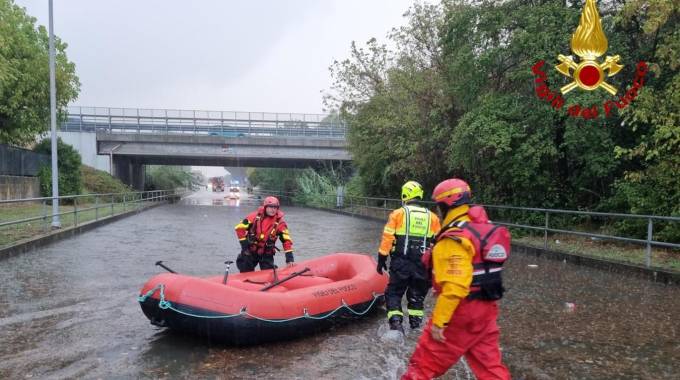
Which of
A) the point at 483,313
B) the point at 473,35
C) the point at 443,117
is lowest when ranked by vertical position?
the point at 483,313

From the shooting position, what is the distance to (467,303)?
3.40 metres

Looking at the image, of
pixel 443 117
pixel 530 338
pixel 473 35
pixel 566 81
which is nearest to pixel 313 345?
pixel 530 338

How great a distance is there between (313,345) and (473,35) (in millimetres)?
11092

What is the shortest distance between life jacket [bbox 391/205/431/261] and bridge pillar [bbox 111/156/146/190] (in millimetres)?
34734

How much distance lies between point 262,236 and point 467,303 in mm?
4318

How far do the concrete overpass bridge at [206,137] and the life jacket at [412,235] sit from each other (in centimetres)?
2925

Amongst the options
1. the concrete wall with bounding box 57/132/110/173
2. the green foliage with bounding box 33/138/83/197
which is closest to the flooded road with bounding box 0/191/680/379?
the green foliage with bounding box 33/138/83/197

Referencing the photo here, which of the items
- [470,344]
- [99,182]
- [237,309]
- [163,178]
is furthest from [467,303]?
[163,178]

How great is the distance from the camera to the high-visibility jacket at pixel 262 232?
23.7 feet

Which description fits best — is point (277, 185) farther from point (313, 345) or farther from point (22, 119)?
point (313, 345)

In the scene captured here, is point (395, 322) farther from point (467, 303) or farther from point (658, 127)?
point (658, 127)

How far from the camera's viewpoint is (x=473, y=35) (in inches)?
559

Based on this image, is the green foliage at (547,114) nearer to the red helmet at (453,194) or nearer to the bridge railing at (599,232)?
the bridge railing at (599,232)

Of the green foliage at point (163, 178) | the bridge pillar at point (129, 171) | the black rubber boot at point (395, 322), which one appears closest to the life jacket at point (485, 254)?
the black rubber boot at point (395, 322)
